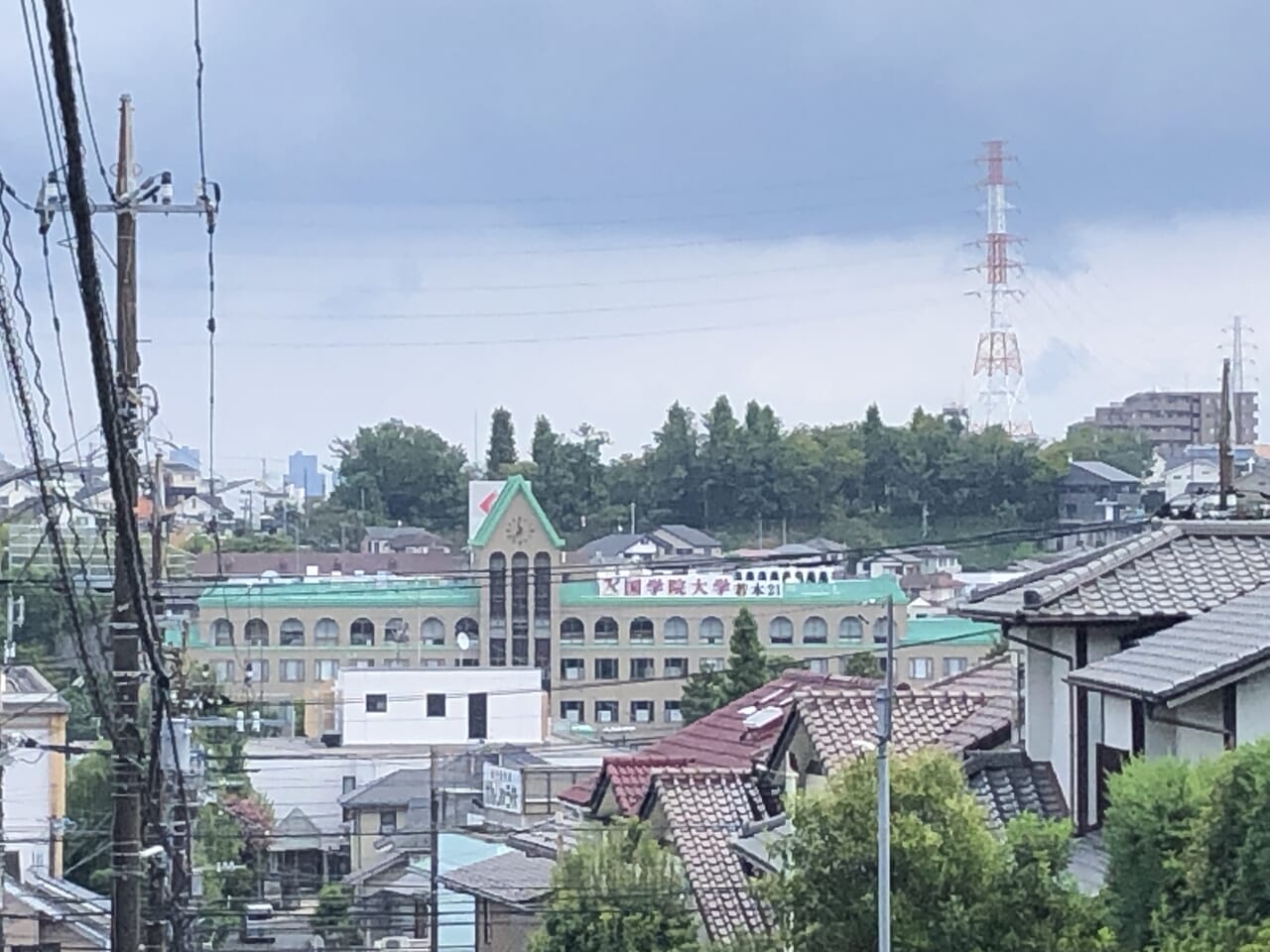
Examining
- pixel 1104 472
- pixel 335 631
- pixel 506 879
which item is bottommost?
pixel 506 879

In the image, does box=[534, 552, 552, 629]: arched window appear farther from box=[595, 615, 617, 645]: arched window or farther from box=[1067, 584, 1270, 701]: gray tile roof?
box=[1067, 584, 1270, 701]: gray tile roof

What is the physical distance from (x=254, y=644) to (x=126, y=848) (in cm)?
8609

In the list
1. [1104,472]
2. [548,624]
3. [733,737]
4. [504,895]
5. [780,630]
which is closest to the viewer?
[504,895]

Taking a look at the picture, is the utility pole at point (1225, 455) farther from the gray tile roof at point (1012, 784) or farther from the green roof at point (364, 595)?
the green roof at point (364, 595)

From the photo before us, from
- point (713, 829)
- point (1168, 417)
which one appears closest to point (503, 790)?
point (713, 829)

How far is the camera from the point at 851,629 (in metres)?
104

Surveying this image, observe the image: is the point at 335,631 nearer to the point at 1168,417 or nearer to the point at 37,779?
the point at 37,779

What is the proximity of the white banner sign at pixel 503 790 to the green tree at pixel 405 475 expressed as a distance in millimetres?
87526

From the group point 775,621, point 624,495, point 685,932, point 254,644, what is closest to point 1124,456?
point 624,495

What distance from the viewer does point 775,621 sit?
10356 centimetres

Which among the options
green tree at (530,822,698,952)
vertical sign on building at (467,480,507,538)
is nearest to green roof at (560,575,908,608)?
vertical sign on building at (467,480,507,538)

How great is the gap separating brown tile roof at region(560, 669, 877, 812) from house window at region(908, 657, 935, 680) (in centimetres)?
4878

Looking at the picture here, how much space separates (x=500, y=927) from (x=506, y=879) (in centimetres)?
109

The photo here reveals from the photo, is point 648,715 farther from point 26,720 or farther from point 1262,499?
point 1262,499
